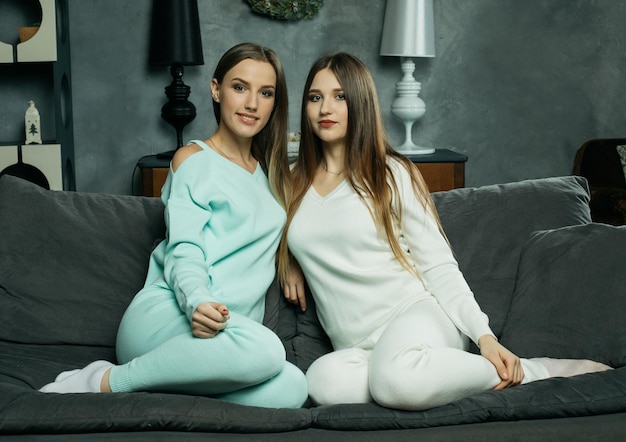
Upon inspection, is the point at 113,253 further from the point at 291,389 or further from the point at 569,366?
the point at 569,366

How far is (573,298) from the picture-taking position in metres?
2.02

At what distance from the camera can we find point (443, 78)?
444 cm

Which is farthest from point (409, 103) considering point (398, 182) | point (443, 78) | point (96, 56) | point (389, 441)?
point (389, 441)

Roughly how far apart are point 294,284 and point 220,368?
1.72ft

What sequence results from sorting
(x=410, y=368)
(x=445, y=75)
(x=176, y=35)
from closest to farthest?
(x=410, y=368), (x=176, y=35), (x=445, y=75)

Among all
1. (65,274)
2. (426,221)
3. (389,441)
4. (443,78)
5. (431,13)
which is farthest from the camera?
(443,78)

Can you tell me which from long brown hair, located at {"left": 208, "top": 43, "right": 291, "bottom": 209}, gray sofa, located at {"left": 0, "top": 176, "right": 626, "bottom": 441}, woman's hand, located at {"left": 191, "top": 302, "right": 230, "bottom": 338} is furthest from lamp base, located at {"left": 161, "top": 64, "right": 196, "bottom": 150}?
woman's hand, located at {"left": 191, "top": 302, "right": 230, "bottom": 338}

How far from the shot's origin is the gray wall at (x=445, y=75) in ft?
13.9

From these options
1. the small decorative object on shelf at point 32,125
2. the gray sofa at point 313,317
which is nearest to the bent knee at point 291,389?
the gray sofa at point 313,317

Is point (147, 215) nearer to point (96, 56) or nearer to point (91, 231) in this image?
point (91, 231)

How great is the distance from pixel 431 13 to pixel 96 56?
1700 mm

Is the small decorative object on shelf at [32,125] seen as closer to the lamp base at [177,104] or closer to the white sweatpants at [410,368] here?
the lamp base at [177,104]

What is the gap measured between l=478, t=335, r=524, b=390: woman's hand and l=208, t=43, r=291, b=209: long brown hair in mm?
668

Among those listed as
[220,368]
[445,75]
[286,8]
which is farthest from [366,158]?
[445,75]
